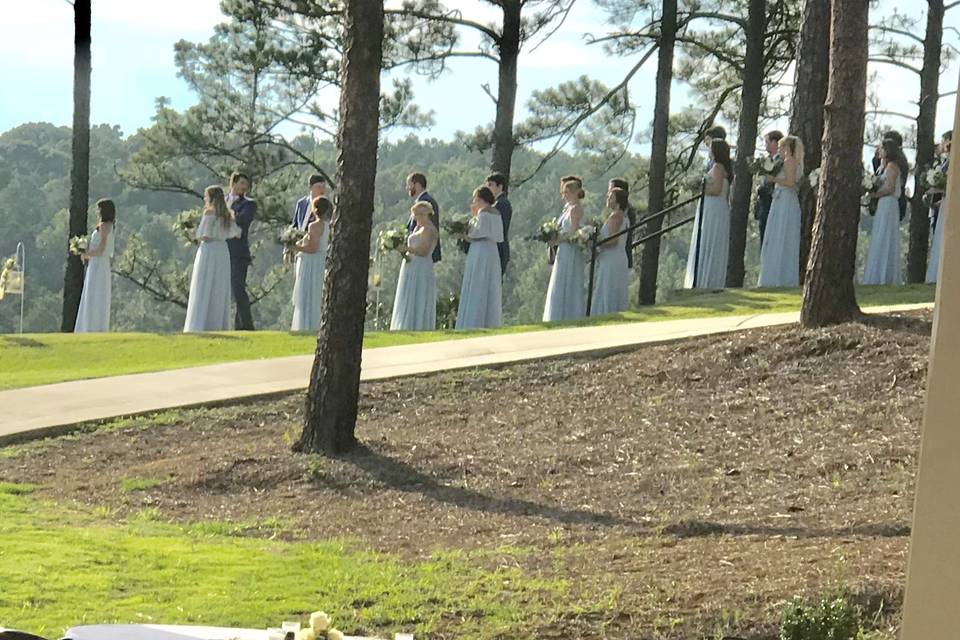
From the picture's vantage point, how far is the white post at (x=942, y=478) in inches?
133

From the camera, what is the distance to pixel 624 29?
30281mm

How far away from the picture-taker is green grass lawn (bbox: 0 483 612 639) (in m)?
6.50

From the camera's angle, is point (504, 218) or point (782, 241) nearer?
point (782, 241)

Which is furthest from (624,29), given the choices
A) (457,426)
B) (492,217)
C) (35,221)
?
(35,221)

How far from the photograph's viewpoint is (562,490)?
9633 mm

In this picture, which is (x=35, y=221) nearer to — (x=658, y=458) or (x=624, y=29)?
(x=624, y=29)

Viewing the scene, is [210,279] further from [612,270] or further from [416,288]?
[612,270]

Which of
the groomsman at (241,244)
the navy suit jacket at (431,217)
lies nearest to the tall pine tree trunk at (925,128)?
the navy suit jacket at (431,217)

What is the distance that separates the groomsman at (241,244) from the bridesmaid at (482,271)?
11.3 ft

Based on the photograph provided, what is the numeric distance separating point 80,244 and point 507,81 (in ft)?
29.7

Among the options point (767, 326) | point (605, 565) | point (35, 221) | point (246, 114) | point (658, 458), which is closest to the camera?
point (605, 565)

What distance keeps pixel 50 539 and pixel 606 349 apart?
7.02 metres

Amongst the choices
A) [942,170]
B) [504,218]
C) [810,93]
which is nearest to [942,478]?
[942,170]

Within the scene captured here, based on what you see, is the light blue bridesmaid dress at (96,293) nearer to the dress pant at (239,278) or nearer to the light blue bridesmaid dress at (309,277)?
the dress pant at (239,278)
